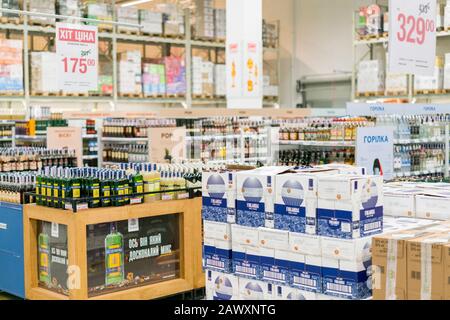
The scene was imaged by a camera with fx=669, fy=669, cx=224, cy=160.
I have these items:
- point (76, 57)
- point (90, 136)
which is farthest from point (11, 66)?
point (76, 57)

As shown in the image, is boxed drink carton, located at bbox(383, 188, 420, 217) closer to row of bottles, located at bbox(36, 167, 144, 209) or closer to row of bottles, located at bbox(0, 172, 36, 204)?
row of bottles, located at bbox(36, 167, 144, 209)

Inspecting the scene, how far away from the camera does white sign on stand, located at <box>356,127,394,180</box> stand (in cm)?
786

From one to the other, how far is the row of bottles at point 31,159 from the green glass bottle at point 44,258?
5.31 ft

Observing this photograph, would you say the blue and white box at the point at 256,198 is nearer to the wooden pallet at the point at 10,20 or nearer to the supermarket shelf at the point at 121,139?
the supermarket shelf at the point at 121,139

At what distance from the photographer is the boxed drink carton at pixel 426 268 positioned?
3197mm

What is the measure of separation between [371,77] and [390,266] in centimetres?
1371

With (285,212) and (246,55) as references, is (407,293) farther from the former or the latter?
(246,55)

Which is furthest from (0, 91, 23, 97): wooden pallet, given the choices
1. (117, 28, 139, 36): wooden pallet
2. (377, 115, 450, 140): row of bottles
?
(377, 115, 450, 140): row of bottles

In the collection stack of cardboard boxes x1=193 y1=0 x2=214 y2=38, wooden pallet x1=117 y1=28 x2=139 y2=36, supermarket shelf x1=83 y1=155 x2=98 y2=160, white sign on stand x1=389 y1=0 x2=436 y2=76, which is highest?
stack of cardboard boxes x1=193 y1=0 x2=214 y2=38

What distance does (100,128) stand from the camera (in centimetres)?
1245

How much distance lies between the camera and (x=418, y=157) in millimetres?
9828

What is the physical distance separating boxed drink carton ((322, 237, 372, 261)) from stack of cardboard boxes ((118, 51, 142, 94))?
1309 centimetres

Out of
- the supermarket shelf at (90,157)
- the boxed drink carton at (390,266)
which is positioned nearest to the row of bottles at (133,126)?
the supermarket shelf at (90,157)

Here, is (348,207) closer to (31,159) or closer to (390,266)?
(390,266)
